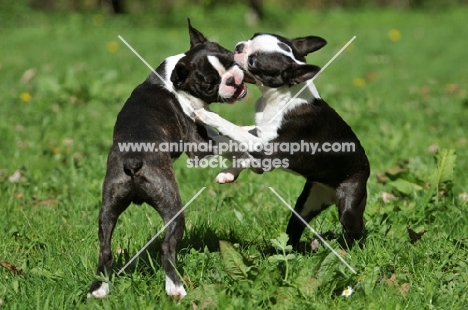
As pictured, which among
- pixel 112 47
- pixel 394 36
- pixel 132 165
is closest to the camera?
pixel 132 165

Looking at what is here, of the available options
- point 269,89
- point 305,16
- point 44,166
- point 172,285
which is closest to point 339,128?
point 269,89

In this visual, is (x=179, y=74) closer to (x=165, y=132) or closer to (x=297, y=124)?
(x=165, y=132)

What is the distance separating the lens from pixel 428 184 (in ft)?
18.0

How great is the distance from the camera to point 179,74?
4035 mm

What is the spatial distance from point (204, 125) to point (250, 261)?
85cm

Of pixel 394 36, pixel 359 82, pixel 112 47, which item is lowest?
pixel 394 36

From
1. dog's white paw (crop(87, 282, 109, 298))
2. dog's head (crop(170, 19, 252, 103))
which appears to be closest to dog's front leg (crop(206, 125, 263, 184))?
dog's head (crop(170, 19, 252, 103))

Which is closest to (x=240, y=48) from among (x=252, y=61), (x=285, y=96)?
(x=252, y=61)

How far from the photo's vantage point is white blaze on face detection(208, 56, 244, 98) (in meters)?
4.07

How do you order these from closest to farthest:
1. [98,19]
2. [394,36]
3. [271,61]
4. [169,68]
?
[271,61] → [169,68] → [394,36] → [98,19]

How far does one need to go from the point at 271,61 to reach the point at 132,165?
1.01 metres

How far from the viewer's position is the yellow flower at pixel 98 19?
1799 centimetres

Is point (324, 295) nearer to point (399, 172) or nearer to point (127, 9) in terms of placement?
point (399, 172)

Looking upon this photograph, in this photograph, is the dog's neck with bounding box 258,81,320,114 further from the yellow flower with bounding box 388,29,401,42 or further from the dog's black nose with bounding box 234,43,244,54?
the yellow flower with bounding box 388,29,401,42
